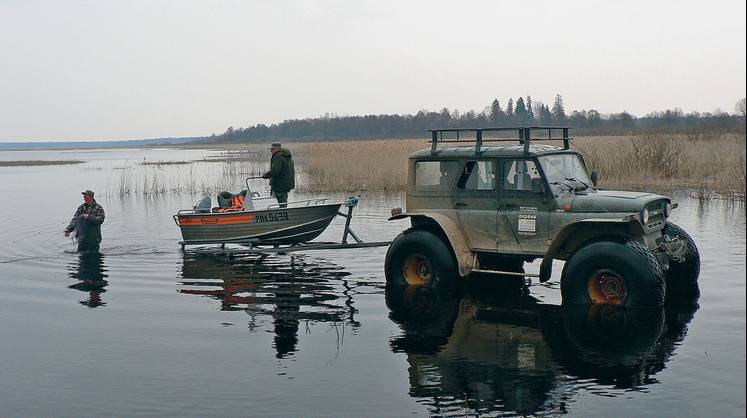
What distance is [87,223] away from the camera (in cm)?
1705

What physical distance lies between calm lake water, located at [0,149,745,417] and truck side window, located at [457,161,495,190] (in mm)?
1560

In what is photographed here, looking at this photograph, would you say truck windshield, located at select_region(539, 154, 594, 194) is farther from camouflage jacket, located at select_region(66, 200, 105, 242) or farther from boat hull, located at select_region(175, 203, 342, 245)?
camouflage jacket, located at select_region(66, 200, 105, 242)

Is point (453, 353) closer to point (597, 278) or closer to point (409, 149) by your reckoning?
point (597, 278)

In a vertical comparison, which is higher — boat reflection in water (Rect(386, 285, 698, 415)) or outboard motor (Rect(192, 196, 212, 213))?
outboard motor (Rect(192, 196, 212, 213))

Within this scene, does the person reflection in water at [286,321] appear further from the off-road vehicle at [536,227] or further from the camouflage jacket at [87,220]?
the camouflage jacket at [87,220]

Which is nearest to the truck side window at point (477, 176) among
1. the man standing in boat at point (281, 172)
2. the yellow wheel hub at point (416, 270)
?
the yellow wheel hub at point (416, 270)

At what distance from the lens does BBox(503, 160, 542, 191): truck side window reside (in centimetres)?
1125

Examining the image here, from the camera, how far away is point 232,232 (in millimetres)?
15844

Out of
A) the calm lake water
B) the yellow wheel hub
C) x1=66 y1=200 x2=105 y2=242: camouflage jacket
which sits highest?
x1=66 y1=200 x2=105 y2=242: camouflage jacket

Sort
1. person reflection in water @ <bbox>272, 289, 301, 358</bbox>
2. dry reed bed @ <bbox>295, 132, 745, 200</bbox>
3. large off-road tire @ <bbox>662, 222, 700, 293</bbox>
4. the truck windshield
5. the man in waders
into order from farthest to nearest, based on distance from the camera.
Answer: dry reed bed @ <bbox>295, 132, 745, 200</bbox> < the man in waders < large off-road tire @ <bbox>662, 222, 700, 293</bbox> < the truck windshield < person reflection in water @ <bbox>272, 289, 301, 358</bbox>

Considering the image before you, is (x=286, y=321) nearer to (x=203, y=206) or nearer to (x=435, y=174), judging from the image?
(x=435, y=174)

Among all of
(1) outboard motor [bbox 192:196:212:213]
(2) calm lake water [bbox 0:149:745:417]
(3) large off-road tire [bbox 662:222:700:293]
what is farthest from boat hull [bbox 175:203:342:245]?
(3) large off-road tire [bbox 662:222:700:293]

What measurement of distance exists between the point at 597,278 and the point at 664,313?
90 cm

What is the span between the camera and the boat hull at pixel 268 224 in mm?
15539
